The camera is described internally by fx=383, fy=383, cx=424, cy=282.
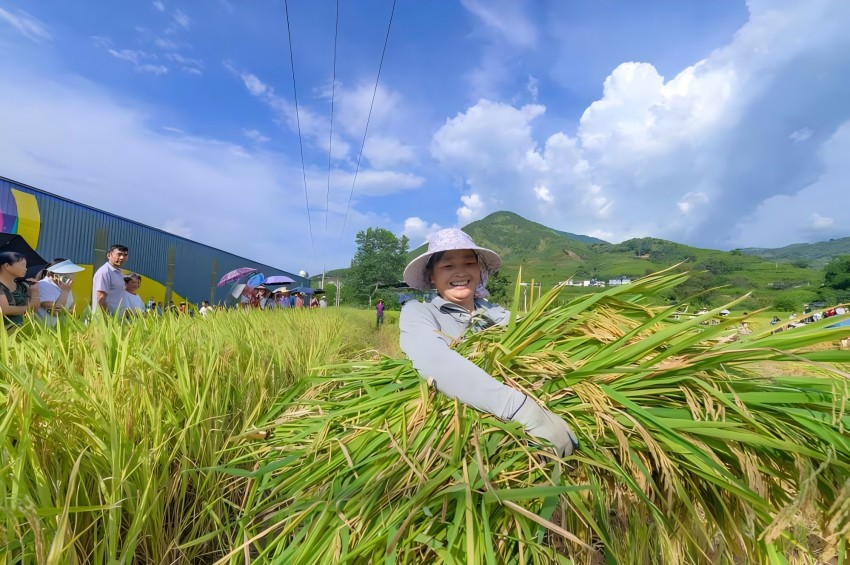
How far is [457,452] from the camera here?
3.22 feet

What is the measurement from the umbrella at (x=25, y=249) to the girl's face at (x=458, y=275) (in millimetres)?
5224

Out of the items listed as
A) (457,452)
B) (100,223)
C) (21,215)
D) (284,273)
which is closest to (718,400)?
(457,452)

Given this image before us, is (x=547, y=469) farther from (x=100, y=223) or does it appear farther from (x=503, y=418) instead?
(x=100, y=223)

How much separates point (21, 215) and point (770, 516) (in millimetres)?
11798

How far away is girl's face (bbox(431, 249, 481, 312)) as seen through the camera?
5.97ft

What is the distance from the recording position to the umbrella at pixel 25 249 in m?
4.33

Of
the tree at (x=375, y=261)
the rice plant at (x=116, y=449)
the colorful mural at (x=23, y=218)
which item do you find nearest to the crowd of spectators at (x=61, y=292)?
the rice plant at (x=116, y=449)

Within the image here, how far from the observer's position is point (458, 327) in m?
1.64

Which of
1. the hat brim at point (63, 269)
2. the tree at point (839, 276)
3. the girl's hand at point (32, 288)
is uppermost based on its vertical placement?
the tree at point (839, 276)

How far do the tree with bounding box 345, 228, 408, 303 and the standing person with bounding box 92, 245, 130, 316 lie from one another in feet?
196

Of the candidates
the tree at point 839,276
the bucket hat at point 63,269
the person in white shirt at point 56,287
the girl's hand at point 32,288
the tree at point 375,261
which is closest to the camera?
the girl's hand at point 32,288

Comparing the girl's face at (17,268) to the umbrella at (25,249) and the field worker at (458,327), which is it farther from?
the field worker at (458,327)

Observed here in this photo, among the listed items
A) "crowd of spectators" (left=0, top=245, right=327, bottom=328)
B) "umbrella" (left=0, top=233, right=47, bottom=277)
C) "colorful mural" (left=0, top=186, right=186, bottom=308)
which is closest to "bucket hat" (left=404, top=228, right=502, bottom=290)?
"crowd of spectators" (left=0, top=245, right=327, bottom=328)

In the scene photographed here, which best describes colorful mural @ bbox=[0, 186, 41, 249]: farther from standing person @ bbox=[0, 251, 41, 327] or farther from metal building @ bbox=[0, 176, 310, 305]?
standing person @ bbox=[0, 251, 41, 327]
